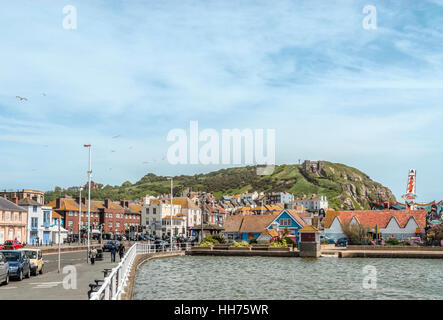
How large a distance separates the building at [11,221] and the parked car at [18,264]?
6172 cm

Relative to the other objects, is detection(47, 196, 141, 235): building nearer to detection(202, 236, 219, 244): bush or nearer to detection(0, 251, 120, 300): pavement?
detection(202, 236, 219, 244): bush

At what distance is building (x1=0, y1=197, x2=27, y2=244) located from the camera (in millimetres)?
89875

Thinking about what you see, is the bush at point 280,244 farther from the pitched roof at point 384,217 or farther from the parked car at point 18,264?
the parked car at point 18,264

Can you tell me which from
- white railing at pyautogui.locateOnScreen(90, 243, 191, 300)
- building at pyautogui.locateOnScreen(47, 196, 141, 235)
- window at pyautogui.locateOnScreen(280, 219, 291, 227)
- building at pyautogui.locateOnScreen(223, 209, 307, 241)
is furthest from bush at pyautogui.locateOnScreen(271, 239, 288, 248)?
building at pyautogui.locateOnScreen(47, 196, 141, 235)

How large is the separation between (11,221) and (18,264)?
6781 centimetres

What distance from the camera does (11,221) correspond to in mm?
93000

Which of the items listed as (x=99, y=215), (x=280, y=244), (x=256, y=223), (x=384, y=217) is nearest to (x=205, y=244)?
(x=280, y=244)

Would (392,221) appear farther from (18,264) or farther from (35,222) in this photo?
(18,264)

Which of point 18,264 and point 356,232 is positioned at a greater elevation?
point 18,264

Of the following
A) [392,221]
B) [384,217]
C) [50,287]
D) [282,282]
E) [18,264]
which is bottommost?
[282,282]

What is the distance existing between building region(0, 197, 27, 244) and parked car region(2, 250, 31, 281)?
6172 cm

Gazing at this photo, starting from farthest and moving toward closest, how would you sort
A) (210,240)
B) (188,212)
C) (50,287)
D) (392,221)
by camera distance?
(188,212) → (392,221) → (210,240) → (50,287)

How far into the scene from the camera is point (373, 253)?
76375 mm

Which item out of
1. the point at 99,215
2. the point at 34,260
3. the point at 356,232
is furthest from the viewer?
the point at 99,215
